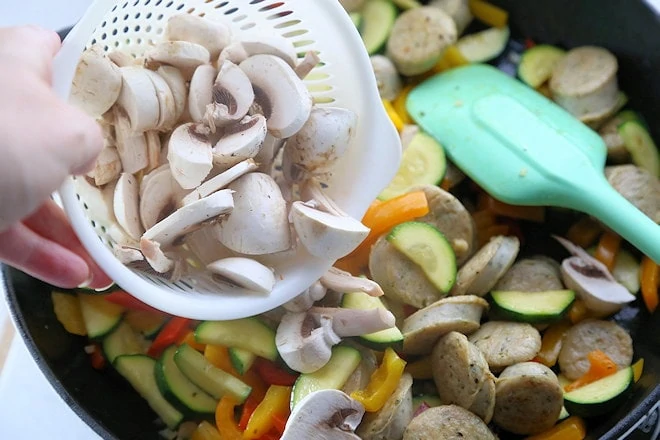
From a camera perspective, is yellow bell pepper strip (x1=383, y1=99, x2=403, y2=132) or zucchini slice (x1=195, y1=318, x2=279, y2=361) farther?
yellow bell pepper strip (x1=383, y1=99, x2=403, y2=132)

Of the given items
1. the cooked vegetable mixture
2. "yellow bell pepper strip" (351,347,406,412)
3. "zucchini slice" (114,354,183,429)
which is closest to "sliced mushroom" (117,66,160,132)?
the cooked vegetable mixture

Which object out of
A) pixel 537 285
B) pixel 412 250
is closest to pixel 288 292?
pixel 412 250

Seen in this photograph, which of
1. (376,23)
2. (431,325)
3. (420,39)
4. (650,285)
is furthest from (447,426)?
(376,23)

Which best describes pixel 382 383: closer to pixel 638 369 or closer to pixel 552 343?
pixel 552 343

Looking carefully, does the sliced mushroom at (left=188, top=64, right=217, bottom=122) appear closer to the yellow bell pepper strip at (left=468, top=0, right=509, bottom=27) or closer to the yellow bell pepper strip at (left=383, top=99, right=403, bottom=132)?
the yellow bell pepper strip at (left=383, top=99, right=403, bottom=132)

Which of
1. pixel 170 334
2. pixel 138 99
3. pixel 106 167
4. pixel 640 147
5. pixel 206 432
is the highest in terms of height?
pixel 138 99

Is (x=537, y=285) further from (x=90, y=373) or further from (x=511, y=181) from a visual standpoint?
(x=90, y=373)

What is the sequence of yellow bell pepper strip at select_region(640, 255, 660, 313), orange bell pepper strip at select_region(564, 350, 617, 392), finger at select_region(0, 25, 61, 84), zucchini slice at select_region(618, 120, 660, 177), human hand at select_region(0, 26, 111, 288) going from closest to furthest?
human hand at select_region(0, 26, 111, 288) < finger at select_region(0, 25, 61, 84) < orange bell pepper strip at select_region(564, 350, 617, 392) < yellow bell pepper strip at select_region(640, 255, 660, 313) < zucchini slice at select_region(618, 120, 660, 177)

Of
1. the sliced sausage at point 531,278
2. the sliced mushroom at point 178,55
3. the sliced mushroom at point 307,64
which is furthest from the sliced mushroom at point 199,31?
the sliced sausage at point 531,278
